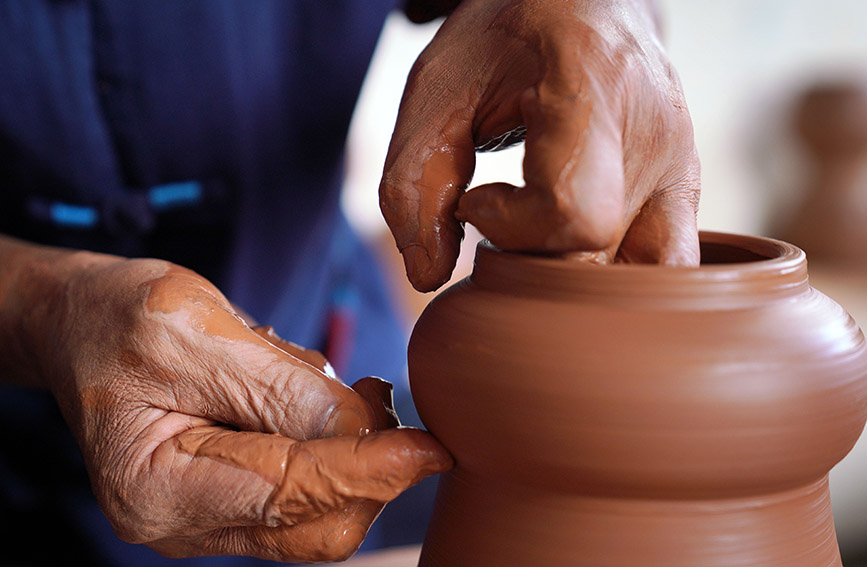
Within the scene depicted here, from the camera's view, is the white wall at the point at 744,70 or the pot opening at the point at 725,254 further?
the white wall at the point at 744,70

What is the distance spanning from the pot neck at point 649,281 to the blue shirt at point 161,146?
0.74 m

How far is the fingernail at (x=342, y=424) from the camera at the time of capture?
0.79 metres

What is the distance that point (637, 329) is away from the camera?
2.16ft

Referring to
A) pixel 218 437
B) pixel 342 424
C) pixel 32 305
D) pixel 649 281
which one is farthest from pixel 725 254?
pixel 32 305

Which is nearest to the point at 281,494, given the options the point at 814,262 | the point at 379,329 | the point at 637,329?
the point at 637,329

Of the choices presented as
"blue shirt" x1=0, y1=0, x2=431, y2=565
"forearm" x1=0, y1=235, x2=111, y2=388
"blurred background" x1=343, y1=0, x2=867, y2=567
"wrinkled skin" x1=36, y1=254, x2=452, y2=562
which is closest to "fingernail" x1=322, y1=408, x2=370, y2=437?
Answer: "wrinkled skin" x1=36, y1=254, x2=452, y2=562

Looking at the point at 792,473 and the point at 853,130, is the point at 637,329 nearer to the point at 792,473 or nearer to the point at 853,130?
the point at 792,473

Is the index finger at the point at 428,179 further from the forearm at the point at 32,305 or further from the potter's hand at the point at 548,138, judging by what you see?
the forearm at the point at 32,305

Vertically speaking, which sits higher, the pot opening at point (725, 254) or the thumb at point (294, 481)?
the pot opening at point (725, 254)

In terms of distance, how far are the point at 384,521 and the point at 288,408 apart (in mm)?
768

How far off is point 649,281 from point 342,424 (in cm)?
32

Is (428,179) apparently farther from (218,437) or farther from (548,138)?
(218,437)

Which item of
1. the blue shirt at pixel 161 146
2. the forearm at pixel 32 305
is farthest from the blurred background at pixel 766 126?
the forearm at pixel 32 305

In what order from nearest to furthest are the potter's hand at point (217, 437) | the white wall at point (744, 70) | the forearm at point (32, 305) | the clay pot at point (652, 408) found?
the clay pot at point (652, 408)
the potter's hand at point (217, 437)
the forearm at point (32, 305)
the white wall at point (744, 70)
